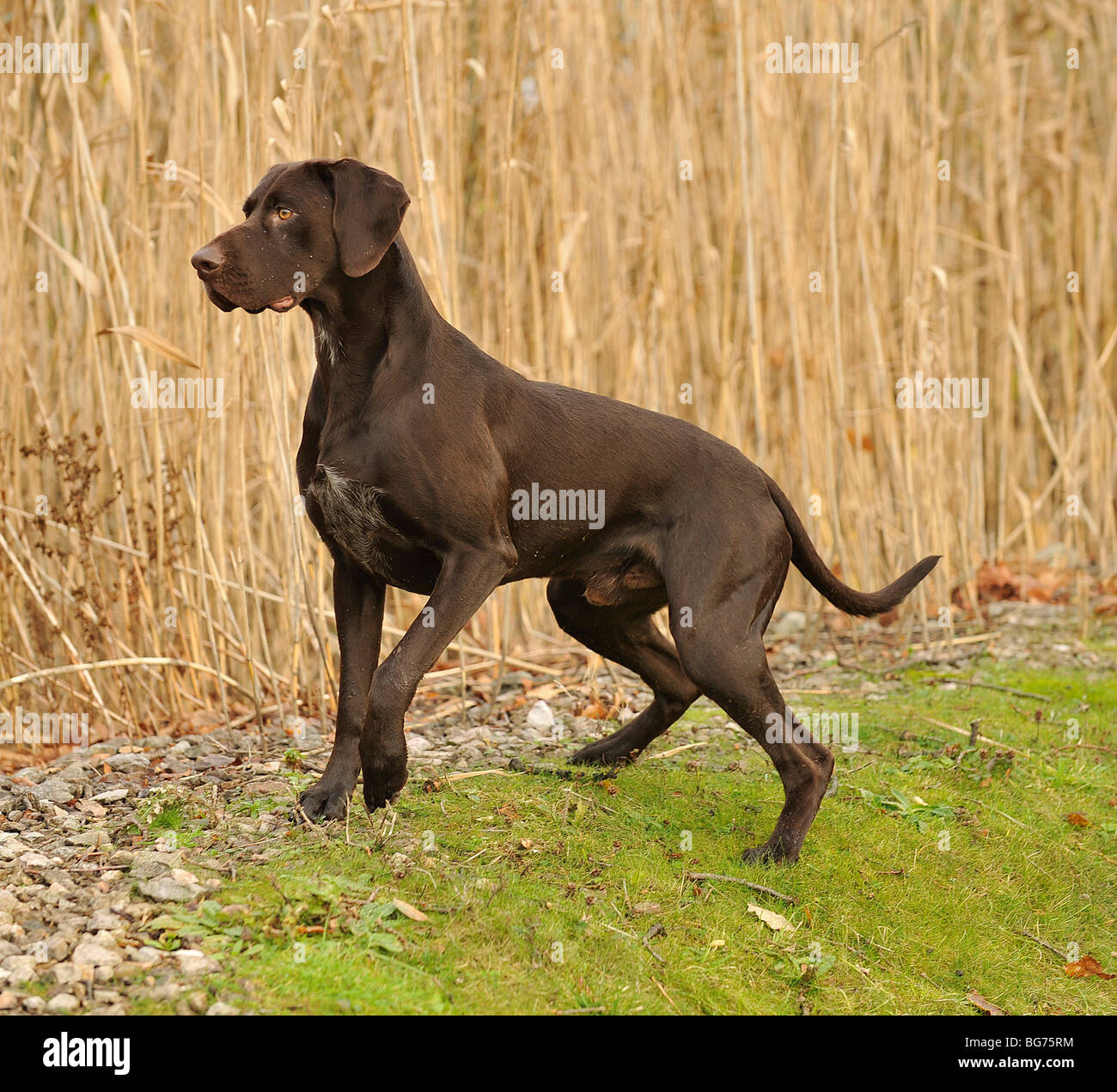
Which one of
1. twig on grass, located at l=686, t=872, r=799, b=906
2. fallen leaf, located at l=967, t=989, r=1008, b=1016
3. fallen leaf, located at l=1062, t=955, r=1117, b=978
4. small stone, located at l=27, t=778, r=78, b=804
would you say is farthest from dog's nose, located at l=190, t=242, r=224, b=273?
fallen leaf, located at l=1062, t=955, r=1117, b=978

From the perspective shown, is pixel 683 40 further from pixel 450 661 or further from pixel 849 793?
pixel 849 793

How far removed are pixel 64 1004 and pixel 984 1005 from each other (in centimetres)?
230

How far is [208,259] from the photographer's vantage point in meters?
3.11

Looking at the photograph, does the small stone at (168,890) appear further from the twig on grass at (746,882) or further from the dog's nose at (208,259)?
the dog's nose at (208,259)

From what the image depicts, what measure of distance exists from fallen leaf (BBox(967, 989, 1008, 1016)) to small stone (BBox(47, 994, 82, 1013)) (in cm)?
226

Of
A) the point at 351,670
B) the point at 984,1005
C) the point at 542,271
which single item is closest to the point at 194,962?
the point at 351,670

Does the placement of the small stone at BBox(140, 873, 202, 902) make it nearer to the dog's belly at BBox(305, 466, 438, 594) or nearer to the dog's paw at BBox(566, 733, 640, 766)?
the dog's belly at BBox(305, 466, 438, 594)

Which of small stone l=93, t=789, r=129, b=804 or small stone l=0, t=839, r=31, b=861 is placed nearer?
small stone l=0, t=839, r=31, b=861

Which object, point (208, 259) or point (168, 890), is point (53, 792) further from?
point (208, 259)

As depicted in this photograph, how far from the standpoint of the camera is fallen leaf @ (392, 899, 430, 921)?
9.64ft

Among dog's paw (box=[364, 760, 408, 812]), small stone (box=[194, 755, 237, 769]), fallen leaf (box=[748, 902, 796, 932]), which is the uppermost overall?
dog's paw (box=[364, 760, 408, 812])

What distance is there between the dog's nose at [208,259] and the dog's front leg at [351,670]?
95 cm

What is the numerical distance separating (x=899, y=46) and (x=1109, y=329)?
2.69 metres

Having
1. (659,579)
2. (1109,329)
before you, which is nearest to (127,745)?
(659,579)
